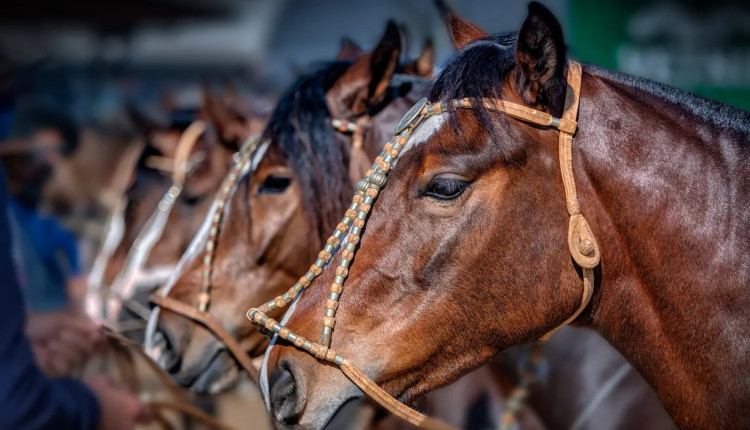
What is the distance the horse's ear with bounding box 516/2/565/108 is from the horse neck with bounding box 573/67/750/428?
10 cm

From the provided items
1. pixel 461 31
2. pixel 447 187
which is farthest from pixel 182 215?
pixel 447 187

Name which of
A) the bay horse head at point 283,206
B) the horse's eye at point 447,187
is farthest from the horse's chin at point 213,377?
the horse's eye at point 447,187

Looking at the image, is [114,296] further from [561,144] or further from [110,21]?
[110,21]

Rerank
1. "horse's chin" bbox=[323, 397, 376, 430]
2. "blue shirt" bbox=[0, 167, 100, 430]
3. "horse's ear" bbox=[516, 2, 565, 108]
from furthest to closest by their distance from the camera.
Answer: "horse's chin" bbox=[323, 397, 376, 430] → "blue shirt" bbox=[0, 167, 100, 430] → "horse's ear" bbox=[516, 2, 565, 108]

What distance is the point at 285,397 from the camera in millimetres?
1453

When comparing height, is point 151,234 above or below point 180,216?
below

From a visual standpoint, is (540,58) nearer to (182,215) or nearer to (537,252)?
(537,252)

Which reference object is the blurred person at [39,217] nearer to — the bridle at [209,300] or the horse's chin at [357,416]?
the bridle at [209,300]

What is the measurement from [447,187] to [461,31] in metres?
0.64

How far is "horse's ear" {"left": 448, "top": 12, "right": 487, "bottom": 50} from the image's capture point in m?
1.85

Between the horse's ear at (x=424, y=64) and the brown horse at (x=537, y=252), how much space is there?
1.22 m

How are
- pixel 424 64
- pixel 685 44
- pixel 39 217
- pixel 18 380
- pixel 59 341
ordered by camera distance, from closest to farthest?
pixel 18 380
pixel 59 341
pixel 424 64
pixel 39 217
pixel 685 44

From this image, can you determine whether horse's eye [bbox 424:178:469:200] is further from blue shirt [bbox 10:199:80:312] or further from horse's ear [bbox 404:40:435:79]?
blue shirt [bbox 10:199:80:312]

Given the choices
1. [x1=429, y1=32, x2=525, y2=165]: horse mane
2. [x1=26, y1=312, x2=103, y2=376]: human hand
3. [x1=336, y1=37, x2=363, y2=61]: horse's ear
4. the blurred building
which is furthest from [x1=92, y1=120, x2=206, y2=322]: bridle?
[x1=429, y1=32, x2=525, y2=165]: horse mane
